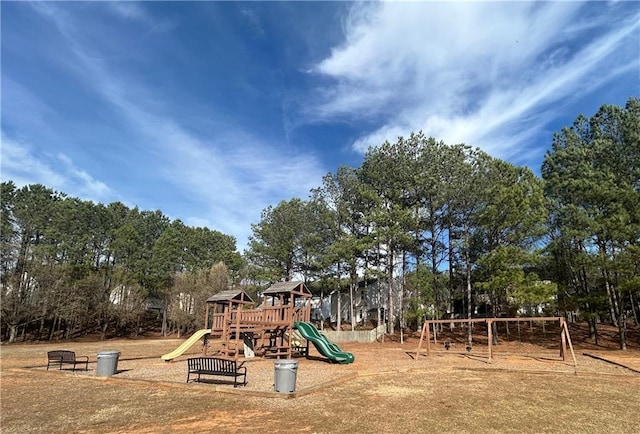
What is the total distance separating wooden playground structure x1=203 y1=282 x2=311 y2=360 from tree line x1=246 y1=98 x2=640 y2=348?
427 inches

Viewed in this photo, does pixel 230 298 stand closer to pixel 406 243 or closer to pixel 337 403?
pixel 337 403

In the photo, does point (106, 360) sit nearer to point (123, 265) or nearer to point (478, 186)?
point (478, 186)

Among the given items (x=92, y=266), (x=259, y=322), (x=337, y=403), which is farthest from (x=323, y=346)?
(x=92, y=266)

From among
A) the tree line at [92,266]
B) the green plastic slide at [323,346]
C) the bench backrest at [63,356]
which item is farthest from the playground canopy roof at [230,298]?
the tree line at [92,266]

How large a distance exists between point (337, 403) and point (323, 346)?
1055 cm

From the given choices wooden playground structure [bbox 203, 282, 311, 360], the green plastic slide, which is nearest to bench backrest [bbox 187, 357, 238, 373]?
wooden playground structure [bbox 203, 282, 311, 360]

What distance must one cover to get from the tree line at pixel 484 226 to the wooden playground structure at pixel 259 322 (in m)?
10.9

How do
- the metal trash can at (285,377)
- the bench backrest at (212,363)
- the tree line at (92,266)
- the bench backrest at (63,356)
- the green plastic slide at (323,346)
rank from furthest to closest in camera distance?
the tree line at (92,266) → the green plastic slide at (323,346) → the bench backrest at (63,356) → the bench backrest at (212,363) → the metal trash can at (285,377)

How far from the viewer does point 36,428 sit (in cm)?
743

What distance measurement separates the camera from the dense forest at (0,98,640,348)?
24.7 m

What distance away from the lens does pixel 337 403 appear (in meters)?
9.46

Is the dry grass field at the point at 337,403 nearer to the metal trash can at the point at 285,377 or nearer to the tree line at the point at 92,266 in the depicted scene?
the metal trash can at the point at 285,377

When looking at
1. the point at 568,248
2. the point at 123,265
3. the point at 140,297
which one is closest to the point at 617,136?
the point at 568,248

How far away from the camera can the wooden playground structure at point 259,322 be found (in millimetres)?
20062
